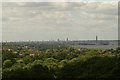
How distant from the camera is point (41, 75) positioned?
19375 mm

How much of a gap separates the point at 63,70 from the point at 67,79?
2036 millimetres

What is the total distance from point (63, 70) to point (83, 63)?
2138mm

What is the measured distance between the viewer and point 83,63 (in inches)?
919

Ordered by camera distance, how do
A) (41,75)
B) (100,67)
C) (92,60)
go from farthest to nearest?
(92,60), (100,67), (41,75)

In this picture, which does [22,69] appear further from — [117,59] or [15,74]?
[117,59]

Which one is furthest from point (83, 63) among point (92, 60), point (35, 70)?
point (35, 70)

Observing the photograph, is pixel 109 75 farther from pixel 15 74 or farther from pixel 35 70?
pixel 15 74

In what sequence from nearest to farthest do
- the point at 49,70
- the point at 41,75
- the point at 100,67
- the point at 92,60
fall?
the point at 41,75 → the point at 49,70 → the point at 100,67 → the point at 92,60

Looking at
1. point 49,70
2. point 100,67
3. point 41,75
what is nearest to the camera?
point 41,75

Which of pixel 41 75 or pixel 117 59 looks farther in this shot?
pixel 117 59

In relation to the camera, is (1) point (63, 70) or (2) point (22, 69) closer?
(2) point (22, 69)

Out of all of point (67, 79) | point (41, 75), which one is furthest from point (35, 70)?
point (67, 79)

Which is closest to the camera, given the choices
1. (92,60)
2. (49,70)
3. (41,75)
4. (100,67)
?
(41,75)

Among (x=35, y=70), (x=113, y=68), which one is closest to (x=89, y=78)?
(x=113, y=68)
